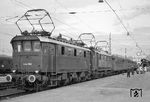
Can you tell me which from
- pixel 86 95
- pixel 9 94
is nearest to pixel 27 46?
pixel 9 94

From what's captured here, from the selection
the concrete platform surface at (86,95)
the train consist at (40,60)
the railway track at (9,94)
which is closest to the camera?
the concrete platform surface at (86,95)

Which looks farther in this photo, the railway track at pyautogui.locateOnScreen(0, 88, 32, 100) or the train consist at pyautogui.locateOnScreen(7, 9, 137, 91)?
the train consist at pyautogui.locateOnScreen(7, 9, 137, 91)

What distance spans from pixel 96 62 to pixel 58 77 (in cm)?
1316

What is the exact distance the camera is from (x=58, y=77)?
2169 cm

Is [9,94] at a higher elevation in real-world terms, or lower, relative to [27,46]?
lower

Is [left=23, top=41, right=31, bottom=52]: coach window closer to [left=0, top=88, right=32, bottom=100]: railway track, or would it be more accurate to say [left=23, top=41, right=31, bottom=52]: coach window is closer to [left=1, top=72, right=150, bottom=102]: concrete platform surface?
[left=0, top=88, right=32, bottom=100]: railway track

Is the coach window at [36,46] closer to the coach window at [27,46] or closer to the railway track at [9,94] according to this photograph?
the coach window at [27,46]

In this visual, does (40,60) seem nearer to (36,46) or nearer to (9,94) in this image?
(36,46)

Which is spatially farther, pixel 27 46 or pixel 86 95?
pixel 27 46

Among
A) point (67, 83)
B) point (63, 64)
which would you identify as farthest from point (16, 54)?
point (67, 83)

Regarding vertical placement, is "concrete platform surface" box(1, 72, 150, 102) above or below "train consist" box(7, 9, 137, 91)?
below

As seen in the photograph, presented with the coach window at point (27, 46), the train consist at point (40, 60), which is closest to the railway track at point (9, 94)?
the train consist at point (40, 60)

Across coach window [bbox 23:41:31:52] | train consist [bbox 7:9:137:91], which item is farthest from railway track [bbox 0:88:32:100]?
coach window [bbox 23:41:31:52]

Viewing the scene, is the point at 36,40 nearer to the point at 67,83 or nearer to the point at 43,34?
the point at 43,34
